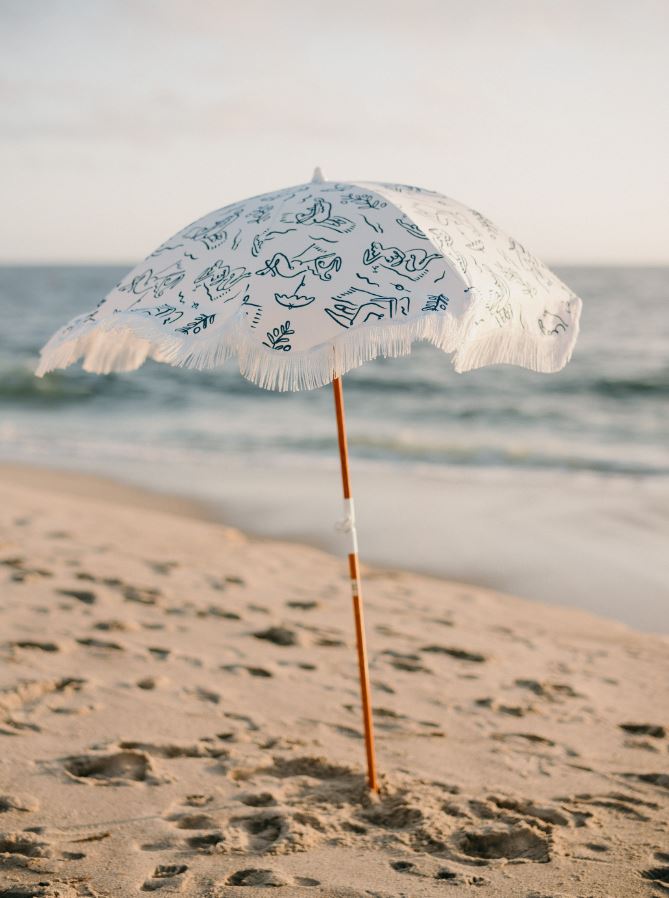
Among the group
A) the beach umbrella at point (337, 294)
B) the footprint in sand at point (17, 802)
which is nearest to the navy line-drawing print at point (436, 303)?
the beach umbrella at point (337, 294)

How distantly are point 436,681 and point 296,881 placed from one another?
201 centimetres

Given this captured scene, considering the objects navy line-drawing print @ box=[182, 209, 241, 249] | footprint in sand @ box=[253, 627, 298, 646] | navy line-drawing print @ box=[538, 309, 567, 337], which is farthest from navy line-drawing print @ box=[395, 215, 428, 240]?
footprint in sand @ box=[253, 627, 298, 646]

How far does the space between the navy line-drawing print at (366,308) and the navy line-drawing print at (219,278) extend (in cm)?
33

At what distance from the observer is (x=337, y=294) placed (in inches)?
104

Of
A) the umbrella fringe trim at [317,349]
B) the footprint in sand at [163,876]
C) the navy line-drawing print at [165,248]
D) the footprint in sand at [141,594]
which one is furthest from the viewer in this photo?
the footprint in sand at [141,594]

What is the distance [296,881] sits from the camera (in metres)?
A: 2.71

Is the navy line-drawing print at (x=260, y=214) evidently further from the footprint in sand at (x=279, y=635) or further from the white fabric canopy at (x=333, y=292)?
the footprint in sand at (x=279, y=635)

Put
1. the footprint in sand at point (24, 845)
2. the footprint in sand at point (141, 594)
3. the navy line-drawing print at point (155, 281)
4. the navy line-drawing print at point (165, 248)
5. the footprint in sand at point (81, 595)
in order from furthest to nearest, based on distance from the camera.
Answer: the footprint in sand at point (141, 594) < the footprint in sand at point (81, 595) < the navy line-drawing print at point (165, 248) < the navy line-drawing print at point (155, 281) < the footprint in sand at point (24, 845)

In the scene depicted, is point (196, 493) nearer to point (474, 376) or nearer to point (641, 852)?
point (641, 852)

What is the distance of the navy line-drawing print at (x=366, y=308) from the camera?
8.52 feet

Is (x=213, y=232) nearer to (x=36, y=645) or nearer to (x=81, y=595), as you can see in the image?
(x=36, y=645)

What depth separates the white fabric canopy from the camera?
260 cm

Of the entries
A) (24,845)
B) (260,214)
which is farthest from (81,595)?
(260,214)

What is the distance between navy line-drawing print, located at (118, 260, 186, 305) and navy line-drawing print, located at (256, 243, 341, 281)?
38 cm
